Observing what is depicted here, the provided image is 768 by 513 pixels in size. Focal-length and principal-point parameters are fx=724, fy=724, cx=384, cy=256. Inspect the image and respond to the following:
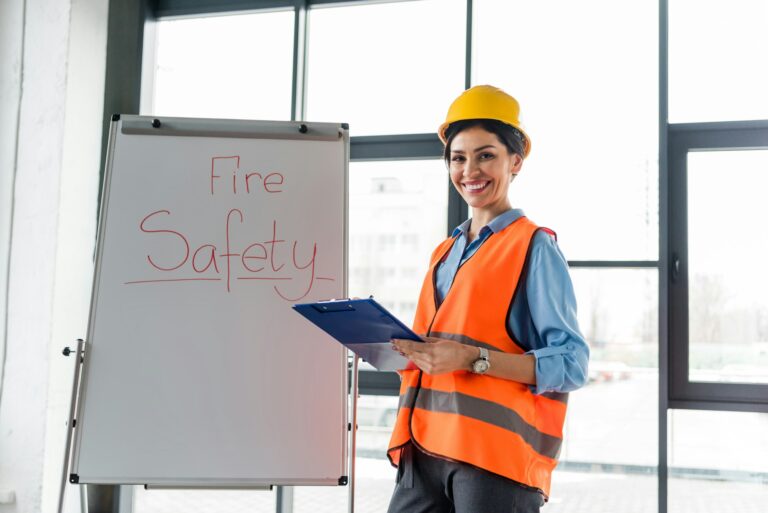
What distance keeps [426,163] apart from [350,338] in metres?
1.52

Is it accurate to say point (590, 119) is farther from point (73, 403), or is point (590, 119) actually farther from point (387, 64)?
point (73, 403)

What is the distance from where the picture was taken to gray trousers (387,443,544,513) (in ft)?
4.48

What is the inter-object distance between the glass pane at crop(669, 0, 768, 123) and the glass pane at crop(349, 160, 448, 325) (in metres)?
0.94

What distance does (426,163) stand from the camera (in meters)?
2.89

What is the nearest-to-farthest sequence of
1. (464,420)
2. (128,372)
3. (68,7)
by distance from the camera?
(464,420) → (128,372) → (68,7)

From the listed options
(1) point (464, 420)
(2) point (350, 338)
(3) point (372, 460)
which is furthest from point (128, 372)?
(3) point (372, 460)

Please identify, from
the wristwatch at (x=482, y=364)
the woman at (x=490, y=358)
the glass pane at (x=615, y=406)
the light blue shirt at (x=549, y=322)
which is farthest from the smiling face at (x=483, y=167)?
the glass pane at (x=615, y=406)

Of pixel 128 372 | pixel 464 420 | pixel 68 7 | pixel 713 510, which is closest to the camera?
pixel 464 420

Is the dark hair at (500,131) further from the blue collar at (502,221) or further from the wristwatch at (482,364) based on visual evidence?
the wristwatch at (482,364)

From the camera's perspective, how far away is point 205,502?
292 cm

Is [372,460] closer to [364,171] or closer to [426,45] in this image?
[364,171]

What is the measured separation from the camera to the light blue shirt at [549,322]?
1.39 metres

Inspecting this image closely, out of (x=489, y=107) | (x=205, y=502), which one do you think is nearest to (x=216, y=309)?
(x=489, y=107)

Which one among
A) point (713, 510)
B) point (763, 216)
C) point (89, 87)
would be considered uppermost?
point (89, 87)
